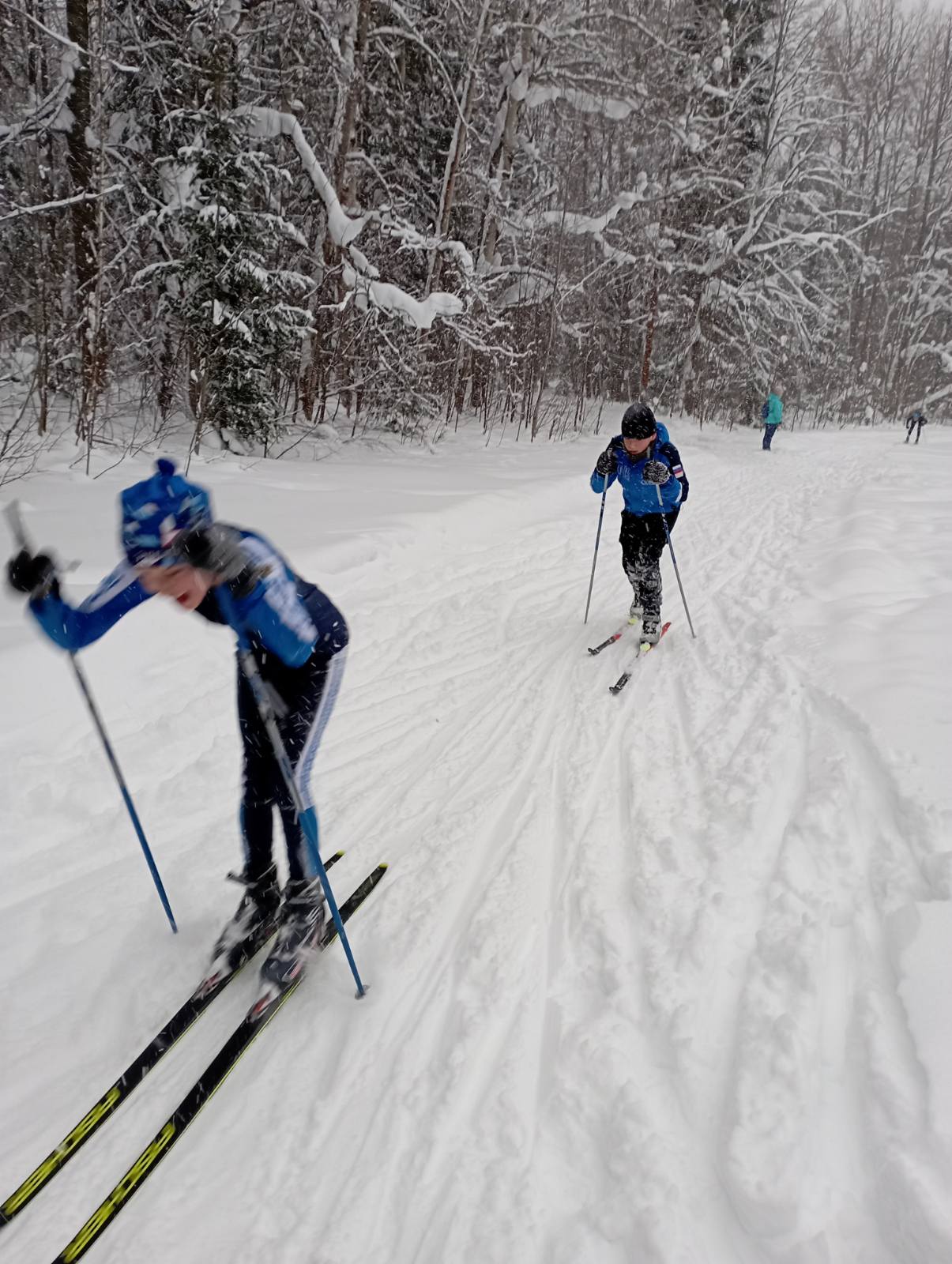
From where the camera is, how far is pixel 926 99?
33469 mm

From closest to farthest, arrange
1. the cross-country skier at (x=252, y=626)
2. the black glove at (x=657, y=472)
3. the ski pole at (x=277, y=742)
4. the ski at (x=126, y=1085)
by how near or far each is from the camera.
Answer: the ski at (x=126, y=1085), the cross-country skier at (x=252, y=626), the ski pole at (x=277, y=742), the black glove at (x=657, y=472)

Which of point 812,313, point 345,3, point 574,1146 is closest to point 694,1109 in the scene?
point 574,1146

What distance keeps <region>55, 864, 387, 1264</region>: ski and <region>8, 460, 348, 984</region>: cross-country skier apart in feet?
0.38

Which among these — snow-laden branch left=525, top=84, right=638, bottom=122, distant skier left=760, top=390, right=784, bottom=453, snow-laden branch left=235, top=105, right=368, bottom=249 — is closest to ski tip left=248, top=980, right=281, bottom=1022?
snow-laden branch left=235, top=105, right=368, bottom=249

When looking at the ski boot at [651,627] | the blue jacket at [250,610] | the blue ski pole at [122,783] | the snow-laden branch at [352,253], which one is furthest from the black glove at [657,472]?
the snow-laden branch at [352,253]

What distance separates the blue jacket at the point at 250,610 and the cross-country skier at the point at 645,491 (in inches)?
152

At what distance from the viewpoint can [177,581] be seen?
6.74 feet

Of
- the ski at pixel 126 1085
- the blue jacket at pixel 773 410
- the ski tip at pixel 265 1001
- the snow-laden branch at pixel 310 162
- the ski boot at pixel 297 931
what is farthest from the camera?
the blue jacket at pixel 773 410

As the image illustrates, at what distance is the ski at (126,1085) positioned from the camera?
6.32 feet

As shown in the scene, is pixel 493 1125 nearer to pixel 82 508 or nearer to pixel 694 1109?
pixel 694 1109

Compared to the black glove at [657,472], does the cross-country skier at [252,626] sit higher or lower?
lower

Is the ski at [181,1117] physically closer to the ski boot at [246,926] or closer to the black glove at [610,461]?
the ski boot at [246,926]

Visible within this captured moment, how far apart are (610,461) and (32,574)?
179 inches

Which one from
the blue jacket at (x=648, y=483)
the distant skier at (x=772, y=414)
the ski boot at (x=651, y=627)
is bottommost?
the ski boot at (x=651, y=627)
